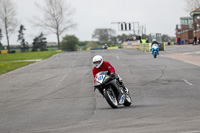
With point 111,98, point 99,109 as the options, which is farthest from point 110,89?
point 99,109

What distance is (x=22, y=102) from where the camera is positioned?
13391 mm

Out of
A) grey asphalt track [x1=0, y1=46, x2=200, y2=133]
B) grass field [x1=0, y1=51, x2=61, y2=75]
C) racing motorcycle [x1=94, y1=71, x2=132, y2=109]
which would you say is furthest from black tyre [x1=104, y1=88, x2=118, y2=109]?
grass field [x1=0, y1=51, x2=61, y2=75]

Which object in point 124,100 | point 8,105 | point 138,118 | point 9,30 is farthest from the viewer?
point 9,30

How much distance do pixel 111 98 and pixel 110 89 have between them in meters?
0.26

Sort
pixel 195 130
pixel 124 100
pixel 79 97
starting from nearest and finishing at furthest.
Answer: pixel 195 130, pixel 124 100, pixel 79 97

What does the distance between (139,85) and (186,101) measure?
5.23 meters

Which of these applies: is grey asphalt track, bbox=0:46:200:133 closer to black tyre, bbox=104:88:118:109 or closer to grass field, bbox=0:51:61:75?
black tyre, bbox=104:88:118:109

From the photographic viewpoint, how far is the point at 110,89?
33.5 feet

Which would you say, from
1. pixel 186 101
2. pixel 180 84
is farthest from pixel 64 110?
pixel 180 84

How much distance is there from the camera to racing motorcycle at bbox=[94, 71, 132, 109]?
33.2 ft

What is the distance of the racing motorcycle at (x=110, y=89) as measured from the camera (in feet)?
33.2

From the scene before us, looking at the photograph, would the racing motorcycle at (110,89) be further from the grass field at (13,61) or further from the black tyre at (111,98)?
the grass field at (13,61)

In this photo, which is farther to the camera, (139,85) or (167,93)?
(139,85)

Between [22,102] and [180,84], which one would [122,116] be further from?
[180,84]
